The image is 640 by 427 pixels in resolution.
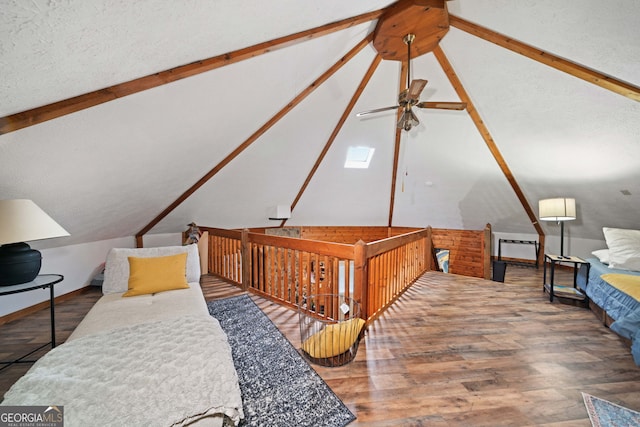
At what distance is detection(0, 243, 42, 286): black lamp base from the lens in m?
1.89

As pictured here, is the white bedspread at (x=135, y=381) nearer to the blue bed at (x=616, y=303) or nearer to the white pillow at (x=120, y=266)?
the white pillow at (x=120, y=266)

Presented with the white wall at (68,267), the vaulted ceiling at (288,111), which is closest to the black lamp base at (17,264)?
the vaulted ceiling at (288,111)

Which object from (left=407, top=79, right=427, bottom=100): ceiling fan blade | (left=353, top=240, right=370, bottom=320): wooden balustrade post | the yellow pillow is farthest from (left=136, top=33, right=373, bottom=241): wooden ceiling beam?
(left=353, top=240, right=370, bottom=320): wooden balustrade post

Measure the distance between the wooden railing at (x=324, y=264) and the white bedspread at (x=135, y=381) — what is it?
4.00ft

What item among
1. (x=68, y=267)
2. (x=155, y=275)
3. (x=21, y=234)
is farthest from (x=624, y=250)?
(x=68, y=267)

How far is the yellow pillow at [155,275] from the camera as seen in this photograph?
2.46 meters

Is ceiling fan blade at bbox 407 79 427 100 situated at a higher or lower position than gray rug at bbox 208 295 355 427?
higher

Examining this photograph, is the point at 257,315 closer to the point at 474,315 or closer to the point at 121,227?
the point at 474,315

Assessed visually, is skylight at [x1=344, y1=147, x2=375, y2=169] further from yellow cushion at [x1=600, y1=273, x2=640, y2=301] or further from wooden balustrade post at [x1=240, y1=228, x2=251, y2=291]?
yellow cushion at [x1=600, y1=273, x2=640, y2=301]

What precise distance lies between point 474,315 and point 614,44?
279cm

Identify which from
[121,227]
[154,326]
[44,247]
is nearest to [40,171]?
[154,326]

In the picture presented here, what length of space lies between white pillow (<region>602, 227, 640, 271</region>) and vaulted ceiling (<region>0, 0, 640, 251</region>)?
782 millimetres

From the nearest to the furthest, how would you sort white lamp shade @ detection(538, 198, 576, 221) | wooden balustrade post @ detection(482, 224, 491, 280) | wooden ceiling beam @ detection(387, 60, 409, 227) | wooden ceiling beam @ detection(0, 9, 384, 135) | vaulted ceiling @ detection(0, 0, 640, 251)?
vaulted ceiling @ detection(0, 0, 640, 251) < wooden ceiling beam @ detection(0, 9, 384, 135) < wooden ceiling beam @ detection(387, 60, 409, 227) < white lamp shade @ detection(538, 198, 576, 221) < wooden balustrade post @ detection(482, 224, 491, 280)

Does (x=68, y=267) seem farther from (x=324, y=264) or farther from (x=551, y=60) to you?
(x=551, y=60)
